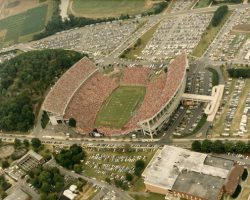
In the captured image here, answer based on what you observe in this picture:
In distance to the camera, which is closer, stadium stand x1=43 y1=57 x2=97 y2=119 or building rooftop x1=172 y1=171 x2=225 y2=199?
building rooftop x1=172 y1=171 x2=225 y2=199

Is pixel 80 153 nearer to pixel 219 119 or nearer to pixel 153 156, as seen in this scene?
pixel 153 156

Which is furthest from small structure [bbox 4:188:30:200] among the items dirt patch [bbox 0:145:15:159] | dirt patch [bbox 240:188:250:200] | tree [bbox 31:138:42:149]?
dirt patch [bbox 240:188:250:200]

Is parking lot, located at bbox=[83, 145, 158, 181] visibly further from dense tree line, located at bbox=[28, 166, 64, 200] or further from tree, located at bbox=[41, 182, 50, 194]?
tree, located at bbox=[41, 182, 50, 194]

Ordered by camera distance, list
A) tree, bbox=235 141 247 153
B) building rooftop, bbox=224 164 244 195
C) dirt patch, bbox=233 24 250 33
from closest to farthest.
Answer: building rooftop, bbox=224 164 244 195
tree, bbox=235 141 247 153
dirt patch, bbox=233 24 250 33

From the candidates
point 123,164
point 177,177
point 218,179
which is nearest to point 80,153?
point 123,164

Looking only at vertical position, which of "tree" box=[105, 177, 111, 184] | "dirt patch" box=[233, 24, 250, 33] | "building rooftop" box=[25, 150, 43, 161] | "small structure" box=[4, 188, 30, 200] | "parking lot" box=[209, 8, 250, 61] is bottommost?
"small structure" box=[4, 188, 30, 200]

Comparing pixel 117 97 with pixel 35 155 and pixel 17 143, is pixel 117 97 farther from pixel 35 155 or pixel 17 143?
pixel 17 143

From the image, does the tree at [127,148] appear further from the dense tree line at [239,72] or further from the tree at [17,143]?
the dense tree line at [239,72]

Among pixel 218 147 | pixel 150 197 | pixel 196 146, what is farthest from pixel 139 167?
pixel 218 147

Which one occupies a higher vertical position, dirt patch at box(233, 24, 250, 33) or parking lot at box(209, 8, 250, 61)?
dirt patch at box(233, 24, 250, 33)

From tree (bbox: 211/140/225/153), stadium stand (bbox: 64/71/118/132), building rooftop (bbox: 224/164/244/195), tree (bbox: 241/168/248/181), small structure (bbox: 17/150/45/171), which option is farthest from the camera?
stadium stand (bbox: 64/71/118/132)
